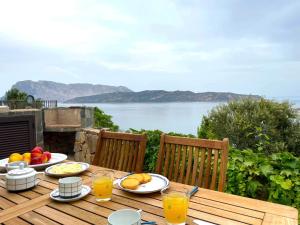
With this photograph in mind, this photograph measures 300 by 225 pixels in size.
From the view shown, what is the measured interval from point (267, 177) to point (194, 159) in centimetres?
79

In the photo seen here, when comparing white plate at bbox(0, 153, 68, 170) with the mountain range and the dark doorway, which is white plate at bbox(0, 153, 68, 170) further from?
the mountain range

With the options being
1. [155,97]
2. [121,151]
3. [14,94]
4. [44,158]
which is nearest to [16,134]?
[44,158]

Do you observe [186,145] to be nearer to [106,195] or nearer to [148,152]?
[106,195]

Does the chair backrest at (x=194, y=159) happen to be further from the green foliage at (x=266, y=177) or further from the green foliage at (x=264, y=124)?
the green foliage at (x=264, y=124)

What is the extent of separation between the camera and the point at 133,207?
3.12 ft

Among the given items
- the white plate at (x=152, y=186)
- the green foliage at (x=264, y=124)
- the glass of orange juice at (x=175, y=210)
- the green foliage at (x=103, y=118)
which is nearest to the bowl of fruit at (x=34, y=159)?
the white plate at (x=152, y=186)

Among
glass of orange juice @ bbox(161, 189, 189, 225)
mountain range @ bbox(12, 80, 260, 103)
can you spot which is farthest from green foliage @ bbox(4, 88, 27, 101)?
glass of orange juice @ bbox(161, 189, 189, 225)

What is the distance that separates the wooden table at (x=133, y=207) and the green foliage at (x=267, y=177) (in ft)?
2.94

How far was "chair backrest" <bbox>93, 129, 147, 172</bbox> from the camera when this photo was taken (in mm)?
1635

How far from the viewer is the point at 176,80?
1337 cm

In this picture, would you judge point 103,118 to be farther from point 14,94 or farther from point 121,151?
point 14,94

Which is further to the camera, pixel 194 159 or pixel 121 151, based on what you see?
pixel 121 151

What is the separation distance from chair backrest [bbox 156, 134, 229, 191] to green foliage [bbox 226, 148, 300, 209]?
1.80 ft

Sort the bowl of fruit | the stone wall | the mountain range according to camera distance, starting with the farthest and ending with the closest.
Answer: the mountain range, the stone wall, the bowl of fruit
